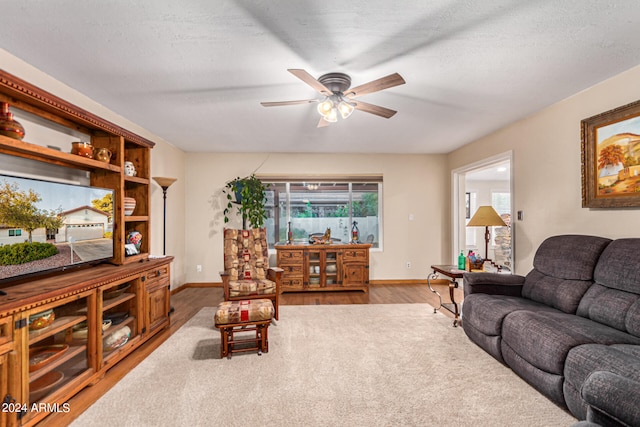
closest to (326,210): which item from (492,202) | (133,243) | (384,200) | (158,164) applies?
(384,200)

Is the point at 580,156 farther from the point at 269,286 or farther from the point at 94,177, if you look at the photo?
the point at 94,177

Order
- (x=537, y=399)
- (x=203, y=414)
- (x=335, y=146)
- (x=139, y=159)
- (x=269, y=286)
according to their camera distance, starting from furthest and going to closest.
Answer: (x=335, y=146), (x=269, y=286), (x=139, y=159), (x=537, y=399), (x=203, y=414)

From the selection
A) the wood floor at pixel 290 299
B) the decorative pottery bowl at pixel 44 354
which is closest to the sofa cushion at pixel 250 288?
the wood floor at pixel 290 299

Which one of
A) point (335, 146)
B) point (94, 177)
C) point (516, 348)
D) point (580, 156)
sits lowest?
point (516, 348)

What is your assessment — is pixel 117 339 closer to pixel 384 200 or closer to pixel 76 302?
pixel 76 302

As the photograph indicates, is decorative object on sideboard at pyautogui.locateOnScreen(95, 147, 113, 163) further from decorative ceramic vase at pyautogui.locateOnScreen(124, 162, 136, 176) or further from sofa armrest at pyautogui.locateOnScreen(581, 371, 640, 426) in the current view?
sofa armrest at pyautogui.locateOnScreen(581, 371, 640, 426)

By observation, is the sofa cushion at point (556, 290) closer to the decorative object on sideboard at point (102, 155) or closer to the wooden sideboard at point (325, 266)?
the wooden sideboard at point (325, 266)

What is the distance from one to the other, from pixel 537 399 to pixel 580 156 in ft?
7.31

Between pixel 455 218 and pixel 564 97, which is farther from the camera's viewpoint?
pixel 455 218

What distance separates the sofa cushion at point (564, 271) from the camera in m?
2.38

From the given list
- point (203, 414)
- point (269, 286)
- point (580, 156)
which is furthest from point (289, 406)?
point (580, 156)

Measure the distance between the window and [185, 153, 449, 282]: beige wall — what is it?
9.5 inches

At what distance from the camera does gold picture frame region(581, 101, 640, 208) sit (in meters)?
2.37

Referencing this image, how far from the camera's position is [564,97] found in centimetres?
291
